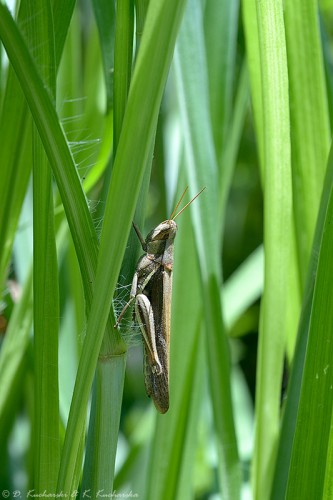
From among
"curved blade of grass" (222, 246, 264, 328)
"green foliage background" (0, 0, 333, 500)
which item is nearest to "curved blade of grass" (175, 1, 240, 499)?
"green foliage background" (0, 0, 333, 500)

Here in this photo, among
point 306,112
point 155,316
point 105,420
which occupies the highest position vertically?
point 306,112

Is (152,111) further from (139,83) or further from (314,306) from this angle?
(314,306)

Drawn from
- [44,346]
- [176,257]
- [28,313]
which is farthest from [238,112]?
[44,346]

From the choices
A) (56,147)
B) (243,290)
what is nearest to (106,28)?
(56,147)

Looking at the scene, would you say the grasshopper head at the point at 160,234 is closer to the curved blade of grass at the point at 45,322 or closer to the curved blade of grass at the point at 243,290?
the curved blade of grass at the point at 45,322

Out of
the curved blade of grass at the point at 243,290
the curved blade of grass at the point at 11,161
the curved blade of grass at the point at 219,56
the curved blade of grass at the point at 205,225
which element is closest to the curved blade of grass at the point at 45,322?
the curved blade of grass at the point at 11,161

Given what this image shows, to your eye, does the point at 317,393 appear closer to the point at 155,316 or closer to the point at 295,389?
the point at 295,389
